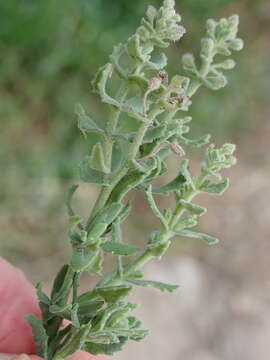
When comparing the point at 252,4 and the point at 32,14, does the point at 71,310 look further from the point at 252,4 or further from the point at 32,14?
the point at 252,4

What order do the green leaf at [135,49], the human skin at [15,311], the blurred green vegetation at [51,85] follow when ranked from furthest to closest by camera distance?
the blurred green vegetation at [51,85]
the human skin at [15,311]
the green leaf at [135,49]

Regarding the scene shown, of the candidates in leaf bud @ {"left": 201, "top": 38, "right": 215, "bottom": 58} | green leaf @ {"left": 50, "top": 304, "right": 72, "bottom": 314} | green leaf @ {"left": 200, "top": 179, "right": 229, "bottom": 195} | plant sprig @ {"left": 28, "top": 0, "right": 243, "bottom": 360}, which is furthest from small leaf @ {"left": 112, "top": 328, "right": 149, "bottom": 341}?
leaf bud @ {"left": 201, "top": 38, "right": 215, "bottom": 58}

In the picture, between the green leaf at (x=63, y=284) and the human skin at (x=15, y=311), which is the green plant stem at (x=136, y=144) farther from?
the human skin at (x=15, y=311)

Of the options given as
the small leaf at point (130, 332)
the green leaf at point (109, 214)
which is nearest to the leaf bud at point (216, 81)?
the green leaf at point (109, 214)

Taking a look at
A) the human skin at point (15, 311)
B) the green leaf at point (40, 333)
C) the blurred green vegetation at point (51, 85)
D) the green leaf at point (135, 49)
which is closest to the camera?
the green leaf at point (135, 49)

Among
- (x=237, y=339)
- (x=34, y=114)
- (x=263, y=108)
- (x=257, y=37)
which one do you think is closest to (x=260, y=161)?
(x=263, y=108)
